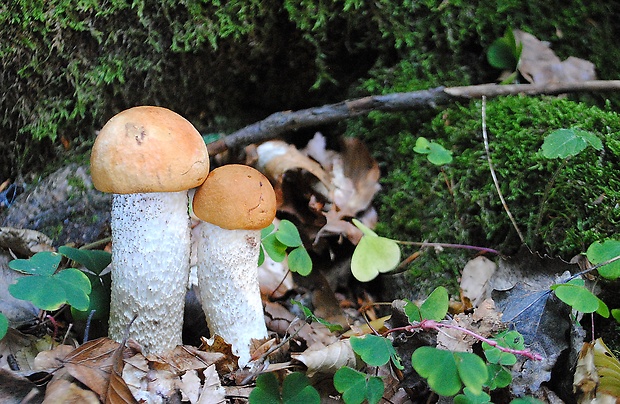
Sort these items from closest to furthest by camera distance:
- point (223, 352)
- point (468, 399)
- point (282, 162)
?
point (468, 399), point (223, 352), point (282, 162)

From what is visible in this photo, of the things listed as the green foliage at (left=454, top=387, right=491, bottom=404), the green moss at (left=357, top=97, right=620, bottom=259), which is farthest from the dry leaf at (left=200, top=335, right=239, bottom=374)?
the green moss at (left=357, top=97, right=620, bottom=259)

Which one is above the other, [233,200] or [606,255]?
[233,200]

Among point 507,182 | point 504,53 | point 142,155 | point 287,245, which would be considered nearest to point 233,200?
point 142,155

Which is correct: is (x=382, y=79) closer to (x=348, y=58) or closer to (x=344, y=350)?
(x=348, y=58)

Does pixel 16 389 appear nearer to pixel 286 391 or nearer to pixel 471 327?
pixel 286 391

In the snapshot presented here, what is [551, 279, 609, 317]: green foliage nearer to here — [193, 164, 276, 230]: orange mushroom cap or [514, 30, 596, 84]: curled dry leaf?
[193, 164, 276, 230]: orange mushroom cap

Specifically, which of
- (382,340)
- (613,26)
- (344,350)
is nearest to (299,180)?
(344,350)

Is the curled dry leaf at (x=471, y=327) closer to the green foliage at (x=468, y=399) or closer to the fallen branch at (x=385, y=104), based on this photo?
the green foliage at (x=468, y=399)

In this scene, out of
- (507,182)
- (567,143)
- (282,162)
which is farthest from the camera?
(282,162)
